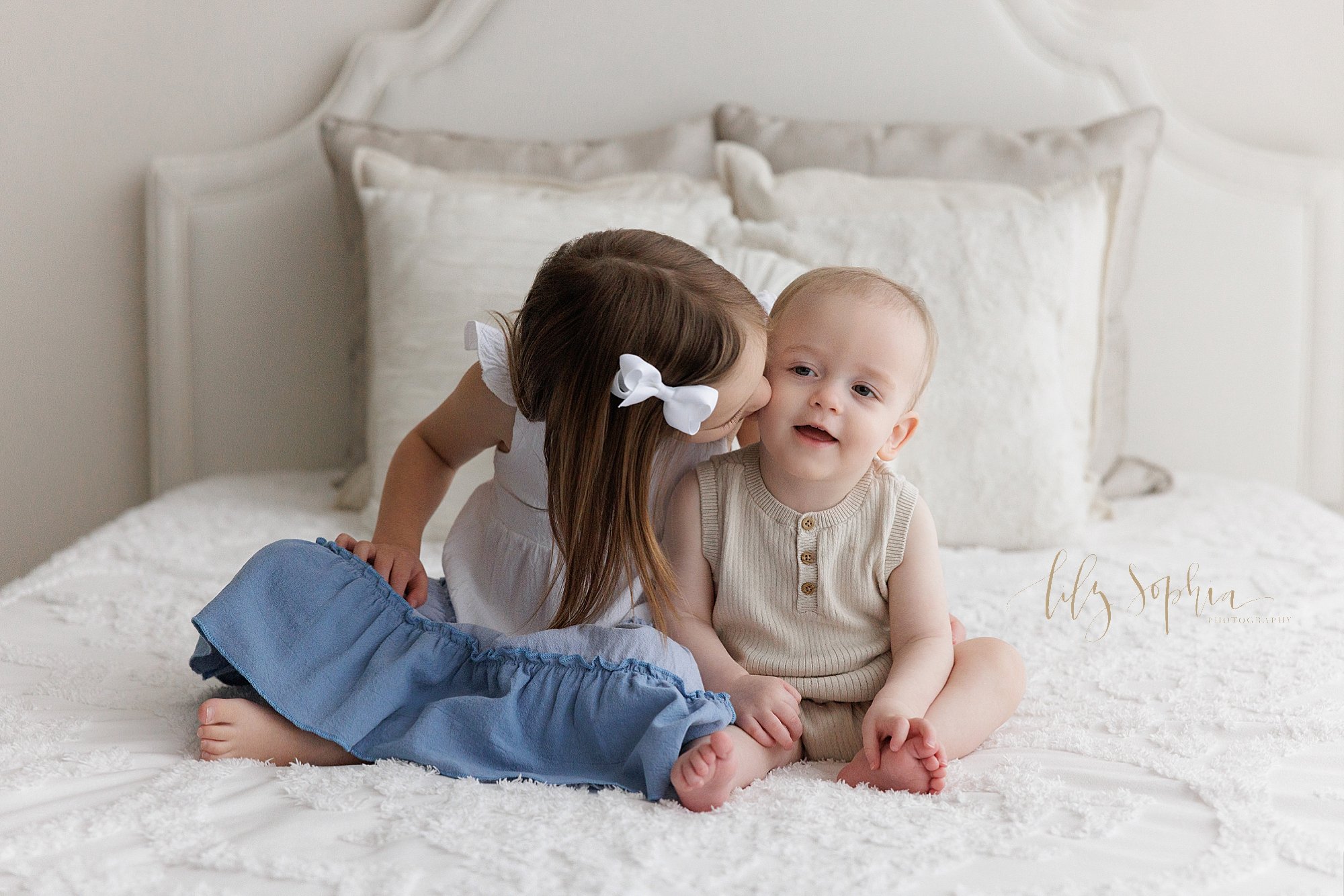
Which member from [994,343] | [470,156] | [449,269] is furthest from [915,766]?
[470,156]

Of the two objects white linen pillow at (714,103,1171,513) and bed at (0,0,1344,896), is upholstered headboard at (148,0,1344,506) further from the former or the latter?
white linen pillow at (714,103,1171,513)

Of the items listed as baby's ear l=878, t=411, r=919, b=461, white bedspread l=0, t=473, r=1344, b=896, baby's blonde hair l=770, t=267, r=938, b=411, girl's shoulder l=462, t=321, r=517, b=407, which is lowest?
white bedspread l=0, t=473, r=1344, b=896

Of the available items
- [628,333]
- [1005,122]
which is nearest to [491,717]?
[628,333]

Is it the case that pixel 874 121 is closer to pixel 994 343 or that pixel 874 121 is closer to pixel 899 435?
pixel 994 343

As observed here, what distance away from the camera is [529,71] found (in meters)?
2.15

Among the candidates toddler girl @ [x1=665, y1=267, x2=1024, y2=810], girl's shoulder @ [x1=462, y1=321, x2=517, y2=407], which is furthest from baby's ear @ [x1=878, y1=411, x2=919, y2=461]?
girl's shoulder @ [x1=462, y1=321, x2=517, y2=407]

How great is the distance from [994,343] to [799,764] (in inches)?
32.7

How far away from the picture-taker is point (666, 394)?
936 mm

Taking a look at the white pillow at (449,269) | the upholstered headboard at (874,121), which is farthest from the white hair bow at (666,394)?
the upholstered headboard at (874,121)

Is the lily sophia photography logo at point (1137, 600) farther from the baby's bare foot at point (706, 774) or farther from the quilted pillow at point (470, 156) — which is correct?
the quilted pillow at point (470, 156)

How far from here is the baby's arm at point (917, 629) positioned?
95cm

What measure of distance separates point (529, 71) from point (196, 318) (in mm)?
819

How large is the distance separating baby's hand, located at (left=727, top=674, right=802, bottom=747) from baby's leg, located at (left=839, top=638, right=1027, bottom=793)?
57 mm

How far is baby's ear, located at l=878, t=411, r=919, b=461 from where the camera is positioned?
1.09 meters
